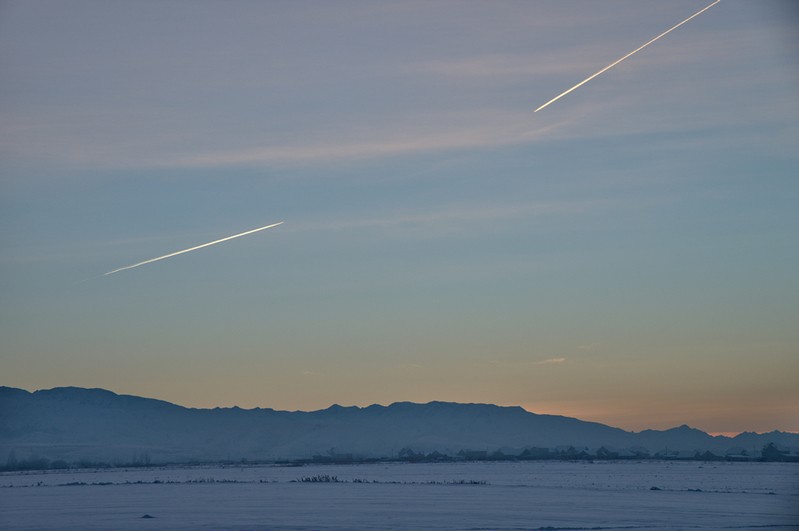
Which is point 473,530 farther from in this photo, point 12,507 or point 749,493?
point 749,493

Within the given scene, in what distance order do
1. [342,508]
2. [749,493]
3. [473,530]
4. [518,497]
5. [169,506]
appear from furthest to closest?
[749,493], [518,497], [169,506], [342,508], [473,530]

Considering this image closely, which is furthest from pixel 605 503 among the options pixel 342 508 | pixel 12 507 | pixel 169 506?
pixel 12 507

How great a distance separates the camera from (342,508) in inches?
3575

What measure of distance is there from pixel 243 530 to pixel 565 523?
70.5ft

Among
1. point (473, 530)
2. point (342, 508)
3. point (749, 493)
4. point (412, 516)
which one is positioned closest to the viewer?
point (473, 530)

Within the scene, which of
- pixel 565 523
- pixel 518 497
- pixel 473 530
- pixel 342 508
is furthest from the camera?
pixel 518 497

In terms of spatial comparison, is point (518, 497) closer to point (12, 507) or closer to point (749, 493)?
point (749, 493)

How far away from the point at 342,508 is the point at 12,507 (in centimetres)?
3183

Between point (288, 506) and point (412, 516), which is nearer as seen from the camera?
point (412, 516)

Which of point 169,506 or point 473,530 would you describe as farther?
point 169,506

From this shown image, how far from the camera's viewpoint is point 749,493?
118 meters

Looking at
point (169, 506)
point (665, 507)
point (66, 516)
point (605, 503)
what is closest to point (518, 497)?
point (605, 503)

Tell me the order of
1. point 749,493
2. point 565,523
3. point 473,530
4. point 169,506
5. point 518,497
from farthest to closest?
point 749,493
point 518,497
point 169,506
point 565,523
point 473,530

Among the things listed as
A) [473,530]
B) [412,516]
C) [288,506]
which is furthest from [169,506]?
[473,530]
